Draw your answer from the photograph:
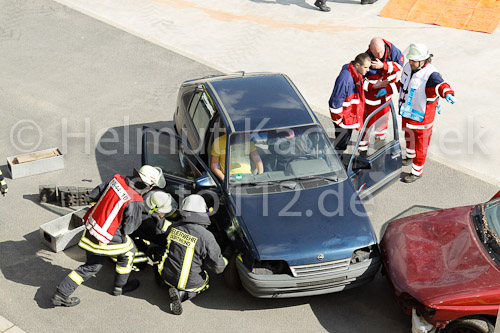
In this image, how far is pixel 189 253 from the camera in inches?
293

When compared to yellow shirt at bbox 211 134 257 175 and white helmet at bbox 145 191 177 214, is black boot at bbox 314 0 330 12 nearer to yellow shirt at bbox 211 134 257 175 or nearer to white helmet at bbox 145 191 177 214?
yellow shirt at bbox 211 134 257 175

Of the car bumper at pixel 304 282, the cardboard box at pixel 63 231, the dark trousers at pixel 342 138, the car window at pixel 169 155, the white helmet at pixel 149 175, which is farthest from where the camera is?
the dark trousers at pixel 342 138

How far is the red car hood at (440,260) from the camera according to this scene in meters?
6.81

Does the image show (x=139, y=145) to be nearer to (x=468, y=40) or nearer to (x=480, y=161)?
(x=480, y=161)

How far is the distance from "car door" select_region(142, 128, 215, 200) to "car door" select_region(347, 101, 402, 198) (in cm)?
191

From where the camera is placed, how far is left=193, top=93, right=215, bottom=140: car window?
29.7ft

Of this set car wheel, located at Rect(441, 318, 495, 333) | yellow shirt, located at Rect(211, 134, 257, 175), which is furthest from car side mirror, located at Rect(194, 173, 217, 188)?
car wheel, located at Rect(441, 318, 495, 333)

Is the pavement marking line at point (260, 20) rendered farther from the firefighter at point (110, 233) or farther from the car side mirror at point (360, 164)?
the firefighter at point (110, 233)

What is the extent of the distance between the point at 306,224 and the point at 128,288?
218 cm

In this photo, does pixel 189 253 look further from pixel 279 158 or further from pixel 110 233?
pixel 279 158

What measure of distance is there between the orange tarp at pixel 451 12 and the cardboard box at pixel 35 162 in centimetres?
902

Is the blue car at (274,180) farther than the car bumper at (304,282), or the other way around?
the blue car at (274,180)

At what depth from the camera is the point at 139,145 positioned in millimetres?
11070

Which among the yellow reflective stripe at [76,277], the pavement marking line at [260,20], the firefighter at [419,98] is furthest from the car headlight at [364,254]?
the pavement marking line at [260,20]
